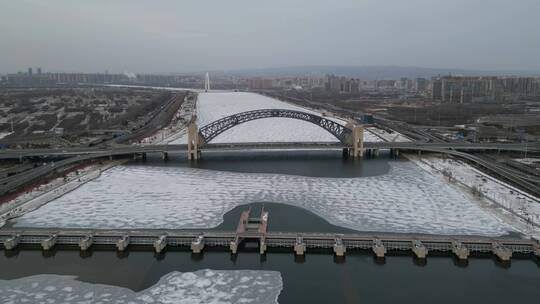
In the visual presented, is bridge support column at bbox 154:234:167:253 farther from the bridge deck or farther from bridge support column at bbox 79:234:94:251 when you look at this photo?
bridge support column at bbox 79:234:94:251

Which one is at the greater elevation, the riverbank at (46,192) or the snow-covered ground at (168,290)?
the riverbank at (46,192)

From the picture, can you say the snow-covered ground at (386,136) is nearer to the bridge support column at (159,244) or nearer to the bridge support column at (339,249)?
the bridge support column at (339,249)

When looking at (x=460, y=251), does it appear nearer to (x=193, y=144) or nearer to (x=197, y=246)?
(x=197, y=246)

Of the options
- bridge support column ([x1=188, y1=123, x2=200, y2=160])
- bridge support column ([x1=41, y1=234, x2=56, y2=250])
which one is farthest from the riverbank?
bridge support column ([x1=188, y1=123, x2=200, y2=160])

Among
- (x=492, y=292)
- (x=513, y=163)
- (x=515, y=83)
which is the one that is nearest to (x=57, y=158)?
(x=492, y=292)

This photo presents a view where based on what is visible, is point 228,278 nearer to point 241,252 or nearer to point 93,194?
point 241,252

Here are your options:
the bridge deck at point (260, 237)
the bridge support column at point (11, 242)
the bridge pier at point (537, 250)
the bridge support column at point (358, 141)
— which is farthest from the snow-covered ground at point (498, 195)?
the bridge support column at point (11, 242)
